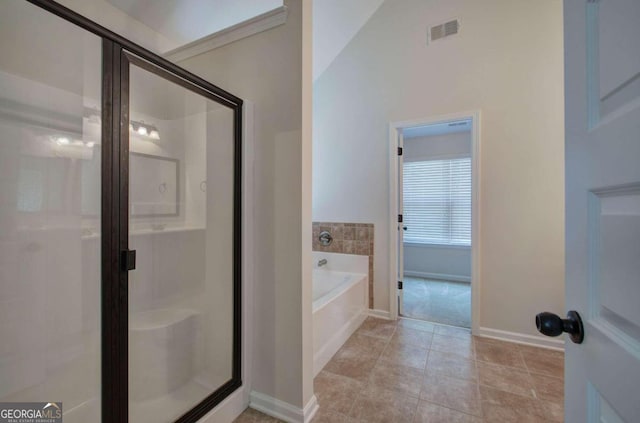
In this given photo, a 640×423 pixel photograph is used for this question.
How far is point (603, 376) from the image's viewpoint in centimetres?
49

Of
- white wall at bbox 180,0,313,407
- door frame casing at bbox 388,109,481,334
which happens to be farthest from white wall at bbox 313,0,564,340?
white wall at bbox 180,0,313,407

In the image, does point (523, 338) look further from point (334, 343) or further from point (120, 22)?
Result: point (120, 22)

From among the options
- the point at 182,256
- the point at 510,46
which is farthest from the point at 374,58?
the point at 182,256

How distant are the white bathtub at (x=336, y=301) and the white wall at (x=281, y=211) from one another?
18.5 inches

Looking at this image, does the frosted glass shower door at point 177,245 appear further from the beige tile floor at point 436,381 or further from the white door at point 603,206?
the white door at point 603,206

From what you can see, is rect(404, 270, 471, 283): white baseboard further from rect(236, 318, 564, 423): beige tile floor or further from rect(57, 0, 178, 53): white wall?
rect(57, 0, 178, 53): white wall

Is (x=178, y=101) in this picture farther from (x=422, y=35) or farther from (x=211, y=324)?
(x=422, y=35)

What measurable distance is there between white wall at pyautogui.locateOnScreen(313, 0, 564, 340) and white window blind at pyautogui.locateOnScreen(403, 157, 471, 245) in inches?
86.3

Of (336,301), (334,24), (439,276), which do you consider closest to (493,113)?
(334,24)

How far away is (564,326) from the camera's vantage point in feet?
1.94

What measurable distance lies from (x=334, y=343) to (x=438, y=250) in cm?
326

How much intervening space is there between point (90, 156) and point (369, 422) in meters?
1.92

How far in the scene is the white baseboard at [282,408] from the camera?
1.51m

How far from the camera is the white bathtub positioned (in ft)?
6.82
